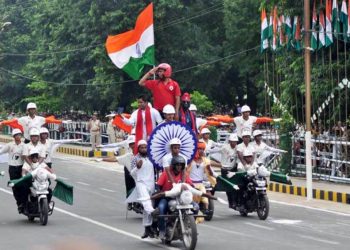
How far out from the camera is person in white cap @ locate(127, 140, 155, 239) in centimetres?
1426

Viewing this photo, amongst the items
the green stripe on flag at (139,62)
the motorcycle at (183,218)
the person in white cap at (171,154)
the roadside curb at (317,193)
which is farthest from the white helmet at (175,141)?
the green stripe on flag at (139,62)

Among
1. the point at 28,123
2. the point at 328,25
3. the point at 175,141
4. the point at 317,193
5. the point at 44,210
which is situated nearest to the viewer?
the point at 175,141

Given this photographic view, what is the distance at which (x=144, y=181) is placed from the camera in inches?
586

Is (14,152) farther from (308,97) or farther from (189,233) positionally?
(308,97)

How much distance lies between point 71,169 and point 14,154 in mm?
15257

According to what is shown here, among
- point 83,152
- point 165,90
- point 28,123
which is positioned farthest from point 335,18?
point 83,152

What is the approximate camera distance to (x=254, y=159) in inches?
741

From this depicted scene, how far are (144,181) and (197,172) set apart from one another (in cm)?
245

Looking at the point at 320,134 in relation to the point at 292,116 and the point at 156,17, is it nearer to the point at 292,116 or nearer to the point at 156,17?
the point at 292,116

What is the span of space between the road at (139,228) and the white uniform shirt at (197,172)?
0.81m

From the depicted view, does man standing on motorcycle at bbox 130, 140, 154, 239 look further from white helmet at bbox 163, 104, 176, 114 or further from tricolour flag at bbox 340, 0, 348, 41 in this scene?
tricolour flag at bbox 340, 0, 348, 41

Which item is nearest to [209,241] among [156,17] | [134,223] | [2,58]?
[134,223]

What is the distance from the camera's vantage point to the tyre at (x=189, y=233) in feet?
43.4

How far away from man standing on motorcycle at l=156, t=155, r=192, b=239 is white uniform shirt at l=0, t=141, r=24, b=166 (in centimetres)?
487
